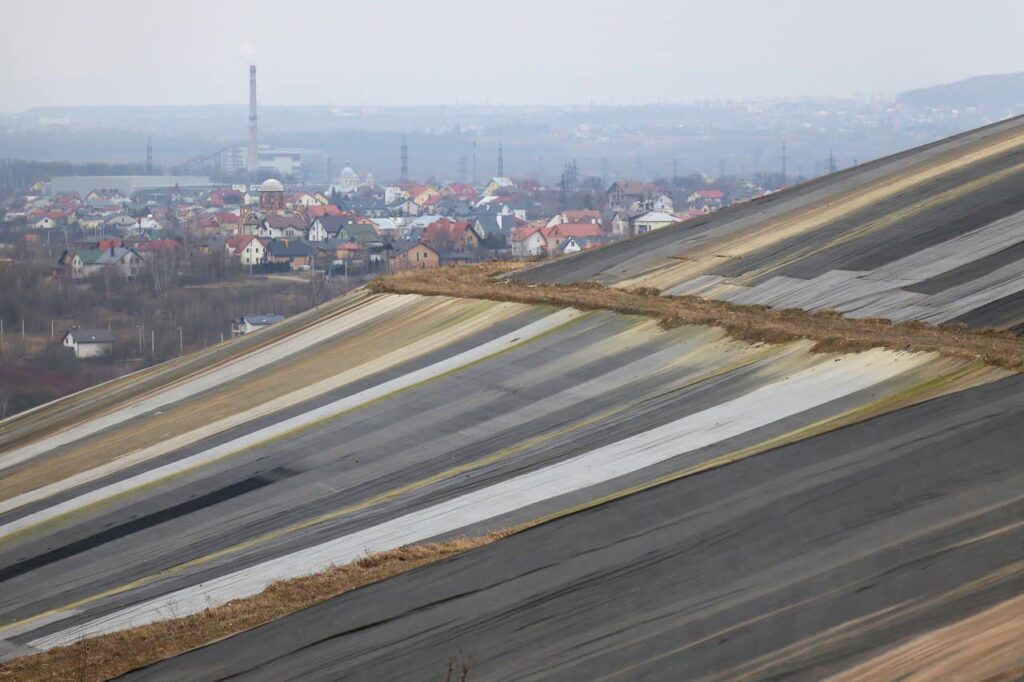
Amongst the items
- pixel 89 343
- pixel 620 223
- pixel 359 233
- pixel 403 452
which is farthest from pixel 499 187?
pixel 403 452

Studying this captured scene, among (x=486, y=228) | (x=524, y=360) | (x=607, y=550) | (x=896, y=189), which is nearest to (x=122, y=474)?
(x=524, y=360)

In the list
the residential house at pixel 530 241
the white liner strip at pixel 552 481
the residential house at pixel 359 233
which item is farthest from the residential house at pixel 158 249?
the white liner strip at pixel 552 481

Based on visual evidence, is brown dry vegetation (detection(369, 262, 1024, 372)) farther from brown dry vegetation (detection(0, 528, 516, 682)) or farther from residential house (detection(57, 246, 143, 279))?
residential house (detection(57, 246, 143, 279))

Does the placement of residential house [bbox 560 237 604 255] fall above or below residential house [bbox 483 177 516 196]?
above

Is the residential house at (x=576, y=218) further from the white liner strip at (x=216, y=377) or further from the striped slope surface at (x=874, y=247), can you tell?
the white liner strip at (x=216, y=377)

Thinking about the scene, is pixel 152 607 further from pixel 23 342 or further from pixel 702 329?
pixel 23 342

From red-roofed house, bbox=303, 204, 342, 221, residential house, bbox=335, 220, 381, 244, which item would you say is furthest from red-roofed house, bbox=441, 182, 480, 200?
residential house, bbox=335, 220, 381, 244
